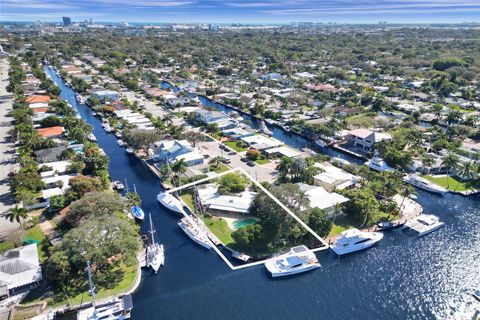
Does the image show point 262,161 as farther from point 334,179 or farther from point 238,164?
point 334,179

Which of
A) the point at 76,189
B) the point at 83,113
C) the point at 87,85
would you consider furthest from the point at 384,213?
the point at 87,85

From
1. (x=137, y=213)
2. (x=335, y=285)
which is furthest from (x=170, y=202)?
(x=335, y=285)

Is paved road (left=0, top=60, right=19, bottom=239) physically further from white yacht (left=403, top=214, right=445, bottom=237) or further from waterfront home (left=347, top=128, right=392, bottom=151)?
waterfront home (left=347, top=128, right=392, bottom=151)

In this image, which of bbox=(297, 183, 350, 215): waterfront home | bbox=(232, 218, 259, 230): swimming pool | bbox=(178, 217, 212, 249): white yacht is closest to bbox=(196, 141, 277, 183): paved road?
bbox=(297, 183, 350, 215): waterfront home

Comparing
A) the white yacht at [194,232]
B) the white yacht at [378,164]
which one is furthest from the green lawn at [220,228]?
the white yacht at [378,164]

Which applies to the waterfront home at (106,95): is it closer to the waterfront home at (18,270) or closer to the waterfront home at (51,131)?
the waterfront home at (51,131)
